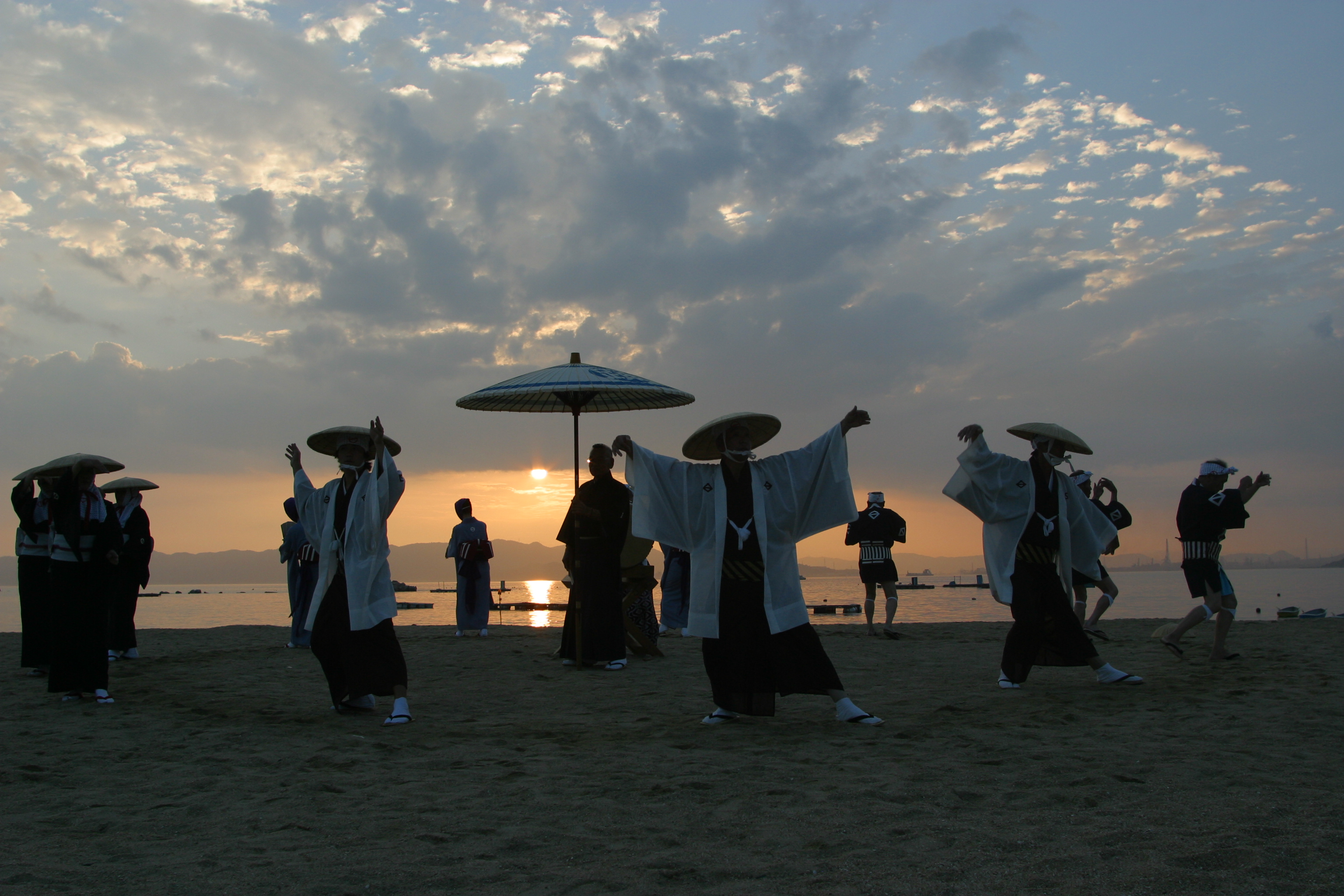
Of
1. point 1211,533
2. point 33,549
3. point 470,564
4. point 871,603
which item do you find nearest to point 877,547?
point 871,603

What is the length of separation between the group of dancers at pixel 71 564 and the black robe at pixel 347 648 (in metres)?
2.08

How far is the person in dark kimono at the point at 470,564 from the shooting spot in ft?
42.6

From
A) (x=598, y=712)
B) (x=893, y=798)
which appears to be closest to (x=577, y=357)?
(x=598, y=712)

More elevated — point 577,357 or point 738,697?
point 577,357

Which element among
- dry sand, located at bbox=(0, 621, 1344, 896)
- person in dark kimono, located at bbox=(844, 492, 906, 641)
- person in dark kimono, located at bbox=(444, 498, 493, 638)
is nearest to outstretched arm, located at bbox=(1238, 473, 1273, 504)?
dry sand, located at bbox=(0, 621, 1344, 896)

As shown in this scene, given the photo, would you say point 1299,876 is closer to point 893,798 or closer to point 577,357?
point 893,798

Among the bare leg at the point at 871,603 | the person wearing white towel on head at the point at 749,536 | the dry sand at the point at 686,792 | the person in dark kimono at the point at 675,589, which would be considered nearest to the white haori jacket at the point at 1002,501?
the dry sand at the point at 686,792

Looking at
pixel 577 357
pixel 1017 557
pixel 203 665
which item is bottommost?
pixel 203 665

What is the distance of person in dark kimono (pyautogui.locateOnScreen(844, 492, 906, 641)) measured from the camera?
1159 cm

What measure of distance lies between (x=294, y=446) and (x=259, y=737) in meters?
2.08

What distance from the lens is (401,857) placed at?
10.5ft

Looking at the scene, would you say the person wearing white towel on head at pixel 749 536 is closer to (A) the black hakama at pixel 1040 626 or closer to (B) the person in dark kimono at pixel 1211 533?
(A) the black hakama at pixel 1040 626

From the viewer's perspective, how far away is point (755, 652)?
18.5 feet

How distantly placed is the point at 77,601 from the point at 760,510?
5329mm
